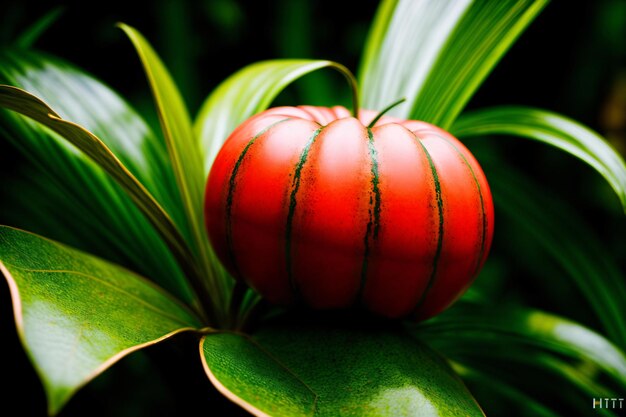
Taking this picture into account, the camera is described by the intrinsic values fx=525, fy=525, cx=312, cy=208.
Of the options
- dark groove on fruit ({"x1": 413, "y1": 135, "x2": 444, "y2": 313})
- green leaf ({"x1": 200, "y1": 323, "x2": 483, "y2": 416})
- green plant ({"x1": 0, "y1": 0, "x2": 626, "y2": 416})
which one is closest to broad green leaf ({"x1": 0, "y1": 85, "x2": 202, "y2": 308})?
green plant ({"x1": 0, "y1": 0, "x2": 626, "y2": 416})

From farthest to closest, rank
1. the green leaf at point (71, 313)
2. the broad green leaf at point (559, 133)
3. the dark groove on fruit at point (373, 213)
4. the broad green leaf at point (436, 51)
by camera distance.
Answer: the broad green leaf at point (436, 51)
the broad green leaf at point (559, 133)
the dark groove on fruit at point (373, 213)
the green leaf at point (71, 313)

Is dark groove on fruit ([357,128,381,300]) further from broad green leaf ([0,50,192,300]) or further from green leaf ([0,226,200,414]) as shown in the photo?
broad green leaf ([0,50,192,300])

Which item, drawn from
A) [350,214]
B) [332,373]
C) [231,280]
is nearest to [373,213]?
[350,214]

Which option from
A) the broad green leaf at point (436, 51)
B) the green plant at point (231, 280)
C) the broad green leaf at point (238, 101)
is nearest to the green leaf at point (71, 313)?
the green plant at point (231, 280)

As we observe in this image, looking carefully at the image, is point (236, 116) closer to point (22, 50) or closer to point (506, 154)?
point (22, 50)

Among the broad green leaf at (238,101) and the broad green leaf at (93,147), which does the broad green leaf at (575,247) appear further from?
the broad green leaf at (93,147)

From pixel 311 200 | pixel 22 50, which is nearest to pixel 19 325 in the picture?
pixel 311 200
